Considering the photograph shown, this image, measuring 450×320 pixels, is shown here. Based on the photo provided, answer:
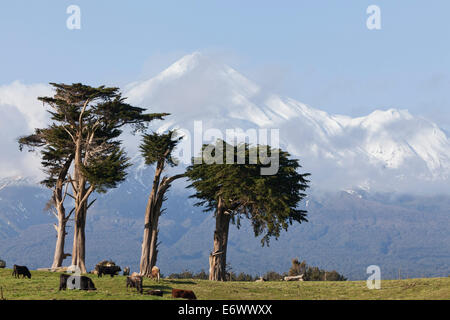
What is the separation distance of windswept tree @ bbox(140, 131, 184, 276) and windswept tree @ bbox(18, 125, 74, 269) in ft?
29.7

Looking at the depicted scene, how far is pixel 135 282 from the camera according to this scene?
50.0 meters

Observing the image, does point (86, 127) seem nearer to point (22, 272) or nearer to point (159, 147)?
point (159, 147)

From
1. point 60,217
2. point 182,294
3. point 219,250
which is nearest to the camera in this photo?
point 182,294

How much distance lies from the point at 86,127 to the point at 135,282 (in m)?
27.4

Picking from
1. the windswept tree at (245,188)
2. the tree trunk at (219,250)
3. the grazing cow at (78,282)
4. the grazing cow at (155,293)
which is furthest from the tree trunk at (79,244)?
the grazing cow at (155,293)

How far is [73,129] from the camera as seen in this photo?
2940 inches

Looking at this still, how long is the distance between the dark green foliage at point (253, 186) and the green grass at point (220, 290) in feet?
41.2

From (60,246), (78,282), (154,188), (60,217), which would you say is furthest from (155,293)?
(60,217)

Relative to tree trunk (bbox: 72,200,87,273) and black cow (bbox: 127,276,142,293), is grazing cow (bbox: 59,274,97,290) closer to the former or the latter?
black cow (bbox: 127,276,142,293)

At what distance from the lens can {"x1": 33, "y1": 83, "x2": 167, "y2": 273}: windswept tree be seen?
69.4m

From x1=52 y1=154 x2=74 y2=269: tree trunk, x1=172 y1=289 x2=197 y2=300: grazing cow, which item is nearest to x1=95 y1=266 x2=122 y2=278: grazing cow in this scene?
x1=172 y1=289 x2=197 y2=300: grazing cow

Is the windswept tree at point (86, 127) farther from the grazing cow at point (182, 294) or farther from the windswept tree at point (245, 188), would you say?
the grazing cow at point (182, 294)

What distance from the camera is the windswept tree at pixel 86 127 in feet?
228
